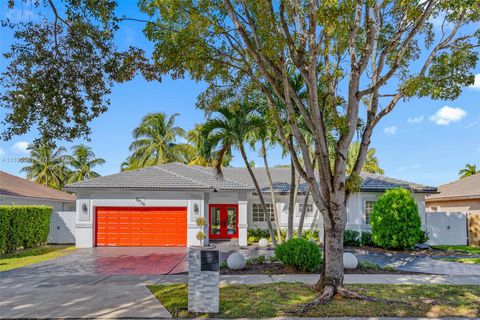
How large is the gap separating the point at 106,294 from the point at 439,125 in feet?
64.4

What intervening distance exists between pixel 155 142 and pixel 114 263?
844 inches

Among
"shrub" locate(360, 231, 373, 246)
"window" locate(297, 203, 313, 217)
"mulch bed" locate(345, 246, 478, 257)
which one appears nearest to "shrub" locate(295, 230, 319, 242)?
"window" locate(297, 203, 313, 217)

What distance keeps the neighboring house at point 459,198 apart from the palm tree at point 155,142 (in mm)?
21046

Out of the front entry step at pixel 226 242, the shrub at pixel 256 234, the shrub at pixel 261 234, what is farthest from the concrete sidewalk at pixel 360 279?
the shrub at pixel 256 234

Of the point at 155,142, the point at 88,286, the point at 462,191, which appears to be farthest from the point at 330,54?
the point at 155,142

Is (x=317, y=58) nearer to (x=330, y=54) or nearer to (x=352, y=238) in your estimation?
(x=330, y=54)

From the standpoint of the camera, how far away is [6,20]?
8.16 metres

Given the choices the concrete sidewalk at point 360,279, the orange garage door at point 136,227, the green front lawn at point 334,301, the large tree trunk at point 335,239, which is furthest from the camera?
the orange garage door at point 136,227

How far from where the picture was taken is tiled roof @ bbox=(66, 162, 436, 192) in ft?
64.7

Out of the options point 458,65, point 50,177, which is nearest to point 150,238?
point 458,65

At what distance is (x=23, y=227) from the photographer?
1823 centimetres

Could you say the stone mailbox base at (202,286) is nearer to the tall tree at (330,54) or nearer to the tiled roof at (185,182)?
the tall tree at (330,54)

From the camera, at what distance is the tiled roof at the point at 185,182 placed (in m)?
19.7

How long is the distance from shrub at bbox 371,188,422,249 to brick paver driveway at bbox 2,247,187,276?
9.64 metres
